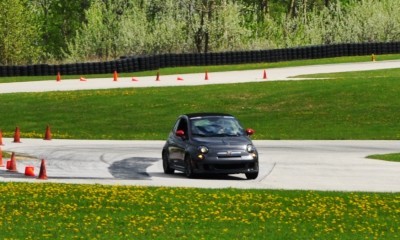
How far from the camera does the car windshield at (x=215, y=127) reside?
83.0 ft

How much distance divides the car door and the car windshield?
10.8 inches

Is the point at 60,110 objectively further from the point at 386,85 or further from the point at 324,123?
the point at 386,85

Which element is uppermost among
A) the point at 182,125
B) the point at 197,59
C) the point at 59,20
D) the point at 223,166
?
the point at 182,125

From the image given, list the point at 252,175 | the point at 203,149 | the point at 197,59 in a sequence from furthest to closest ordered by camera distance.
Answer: the point at 197,59 → the point at 252,175 → the point at 203,149

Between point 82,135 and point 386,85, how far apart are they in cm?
1503

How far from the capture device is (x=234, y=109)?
43.8m

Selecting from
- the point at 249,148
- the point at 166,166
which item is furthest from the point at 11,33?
the point at 249,148

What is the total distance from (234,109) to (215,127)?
60.0ft

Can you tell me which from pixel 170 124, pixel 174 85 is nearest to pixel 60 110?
pixel 170 124

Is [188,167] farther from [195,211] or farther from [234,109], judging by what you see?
[234,109]

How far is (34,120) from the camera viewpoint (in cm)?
4191

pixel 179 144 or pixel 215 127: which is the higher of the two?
pixel 215 127

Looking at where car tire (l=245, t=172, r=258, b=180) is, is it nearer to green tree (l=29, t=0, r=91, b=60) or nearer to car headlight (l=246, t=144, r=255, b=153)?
car headlight (l=246, t=144, r=255, b=153)

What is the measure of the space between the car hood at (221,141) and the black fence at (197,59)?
1417 inches
